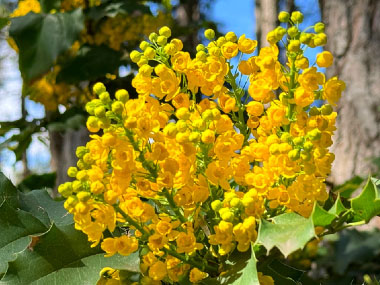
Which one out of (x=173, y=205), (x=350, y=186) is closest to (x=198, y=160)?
(x=173, y=205)

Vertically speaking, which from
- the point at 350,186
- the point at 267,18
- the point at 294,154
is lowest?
the point at 350,186

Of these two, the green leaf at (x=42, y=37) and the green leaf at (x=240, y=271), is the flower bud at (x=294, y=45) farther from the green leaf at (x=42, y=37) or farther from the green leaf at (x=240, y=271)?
the green leaf at (x=42, y=37)

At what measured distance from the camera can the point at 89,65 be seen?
2066 mm

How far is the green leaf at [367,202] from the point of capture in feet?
2.48

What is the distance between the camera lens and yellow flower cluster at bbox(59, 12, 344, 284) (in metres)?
0.75

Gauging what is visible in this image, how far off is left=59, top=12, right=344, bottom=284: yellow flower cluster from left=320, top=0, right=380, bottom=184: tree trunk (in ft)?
7.22

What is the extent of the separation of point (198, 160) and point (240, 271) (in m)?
0.18

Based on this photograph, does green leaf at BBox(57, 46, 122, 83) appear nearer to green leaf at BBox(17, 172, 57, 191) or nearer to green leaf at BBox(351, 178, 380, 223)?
green leaf at BBox(17, 172, 57, 191)

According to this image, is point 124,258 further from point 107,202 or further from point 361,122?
point 361,122

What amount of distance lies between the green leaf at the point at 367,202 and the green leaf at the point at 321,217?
0.04 m

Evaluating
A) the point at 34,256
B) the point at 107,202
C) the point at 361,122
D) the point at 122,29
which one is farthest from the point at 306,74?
the point at 361,122

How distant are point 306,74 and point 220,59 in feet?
0.45

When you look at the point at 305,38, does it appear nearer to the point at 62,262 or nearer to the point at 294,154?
the point at 294,154

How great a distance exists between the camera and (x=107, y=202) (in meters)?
0.74
